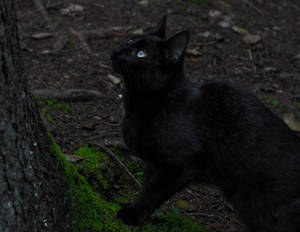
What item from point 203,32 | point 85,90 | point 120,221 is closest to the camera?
point 120,221

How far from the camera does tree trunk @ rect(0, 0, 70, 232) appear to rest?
177cm

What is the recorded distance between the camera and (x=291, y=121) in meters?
4.73

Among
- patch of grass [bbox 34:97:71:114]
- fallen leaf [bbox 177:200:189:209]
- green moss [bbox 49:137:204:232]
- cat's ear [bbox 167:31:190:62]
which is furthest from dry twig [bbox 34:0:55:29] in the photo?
fallen leaf [bbox 177:200:189:209]

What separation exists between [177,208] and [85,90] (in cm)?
194

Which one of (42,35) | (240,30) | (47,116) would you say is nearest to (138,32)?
(42,35)

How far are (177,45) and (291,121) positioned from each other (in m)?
2.63

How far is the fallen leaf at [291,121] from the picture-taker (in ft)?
15.3

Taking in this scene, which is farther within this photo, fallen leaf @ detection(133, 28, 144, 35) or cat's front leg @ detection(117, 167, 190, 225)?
fallen leaf @ detection(133, 28, 144, 35)

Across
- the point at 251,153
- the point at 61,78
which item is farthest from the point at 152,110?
the point at 61,78

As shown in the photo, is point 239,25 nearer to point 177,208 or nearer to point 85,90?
point 85,90

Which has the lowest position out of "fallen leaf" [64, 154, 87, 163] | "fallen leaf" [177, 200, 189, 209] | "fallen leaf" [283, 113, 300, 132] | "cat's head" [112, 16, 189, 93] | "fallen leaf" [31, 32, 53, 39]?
"fallen leaf" [177, 200, 189, 209]

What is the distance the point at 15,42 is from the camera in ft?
6.08

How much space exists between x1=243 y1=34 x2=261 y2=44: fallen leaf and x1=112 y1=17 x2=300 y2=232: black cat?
12.3ft

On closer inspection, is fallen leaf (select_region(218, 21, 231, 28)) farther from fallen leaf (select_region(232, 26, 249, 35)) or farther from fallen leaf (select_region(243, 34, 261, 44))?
fallen leaf (select_region(243, 34, 261, 44))
